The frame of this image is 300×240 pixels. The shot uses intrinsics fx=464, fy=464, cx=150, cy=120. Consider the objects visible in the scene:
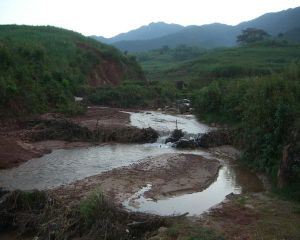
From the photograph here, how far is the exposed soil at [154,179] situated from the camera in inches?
780

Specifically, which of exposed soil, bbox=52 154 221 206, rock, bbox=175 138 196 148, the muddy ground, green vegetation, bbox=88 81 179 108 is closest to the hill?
green vegetation, bbox=88 81 179 108

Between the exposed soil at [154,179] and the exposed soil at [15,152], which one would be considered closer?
the exposed soil at [154,179]

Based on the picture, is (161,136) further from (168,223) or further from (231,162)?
(168,223)

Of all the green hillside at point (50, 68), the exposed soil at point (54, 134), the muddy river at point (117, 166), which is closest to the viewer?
the muddy river at point (117, 166)

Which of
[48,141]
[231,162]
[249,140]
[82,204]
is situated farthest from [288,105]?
[48,141]

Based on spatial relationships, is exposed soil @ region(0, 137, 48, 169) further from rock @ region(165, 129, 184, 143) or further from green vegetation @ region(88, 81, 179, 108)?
green vegetation @ region(88, 81, 179, 108)

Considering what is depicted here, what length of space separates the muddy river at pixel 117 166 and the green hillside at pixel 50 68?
10.3 m

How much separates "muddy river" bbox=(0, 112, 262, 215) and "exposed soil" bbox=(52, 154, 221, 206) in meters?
0.49

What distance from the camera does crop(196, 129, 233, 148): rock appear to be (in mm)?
31344

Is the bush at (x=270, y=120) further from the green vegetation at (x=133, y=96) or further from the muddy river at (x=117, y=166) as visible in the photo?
the green vegetation at (x=133, y=96)

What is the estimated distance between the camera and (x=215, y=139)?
103 ft

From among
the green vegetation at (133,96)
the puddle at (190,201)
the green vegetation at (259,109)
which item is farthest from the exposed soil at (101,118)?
the puddle at (190,201)

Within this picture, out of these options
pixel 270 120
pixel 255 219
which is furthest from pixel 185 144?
pixel 255 219

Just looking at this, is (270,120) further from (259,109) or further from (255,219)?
(255,219)
